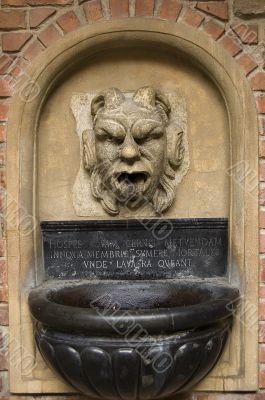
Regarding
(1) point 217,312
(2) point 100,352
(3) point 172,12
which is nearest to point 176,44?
(3) point 172,12

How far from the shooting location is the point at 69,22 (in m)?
2.12

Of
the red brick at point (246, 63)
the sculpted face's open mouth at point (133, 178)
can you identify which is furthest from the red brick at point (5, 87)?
the red brick at point (246, 63)

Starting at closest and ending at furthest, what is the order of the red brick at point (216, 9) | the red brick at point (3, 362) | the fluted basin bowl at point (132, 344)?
the fluted basin bowl at point (132, 344) → the red brick at point (216, 9) → the red brick at point (3, 362)

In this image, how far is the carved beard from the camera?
89.9 inches

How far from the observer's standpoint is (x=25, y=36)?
2.13 m

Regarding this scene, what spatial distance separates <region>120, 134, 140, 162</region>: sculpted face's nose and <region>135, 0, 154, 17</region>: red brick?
52cm

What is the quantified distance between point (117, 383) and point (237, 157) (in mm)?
1069

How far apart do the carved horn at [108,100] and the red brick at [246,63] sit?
0.54 metres

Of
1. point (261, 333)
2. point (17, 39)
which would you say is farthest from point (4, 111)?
point (261, 333)

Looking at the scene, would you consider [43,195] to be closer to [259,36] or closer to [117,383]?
[117,383]

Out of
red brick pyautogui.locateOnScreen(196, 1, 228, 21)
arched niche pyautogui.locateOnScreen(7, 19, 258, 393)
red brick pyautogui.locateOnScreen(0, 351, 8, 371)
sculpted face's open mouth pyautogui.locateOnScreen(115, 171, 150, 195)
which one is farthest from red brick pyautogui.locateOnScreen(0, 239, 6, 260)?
red brick pyautogui.locateOnScreen(196, 1, 228, 21)

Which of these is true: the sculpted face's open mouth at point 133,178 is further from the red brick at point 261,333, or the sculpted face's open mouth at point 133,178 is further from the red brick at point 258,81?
the red brick at point 261,333

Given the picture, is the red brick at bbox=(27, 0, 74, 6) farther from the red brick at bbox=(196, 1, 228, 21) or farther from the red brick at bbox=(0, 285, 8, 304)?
the red brick at bbox=(0, 285, 8, 304)

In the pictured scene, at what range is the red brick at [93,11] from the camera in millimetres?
2109
